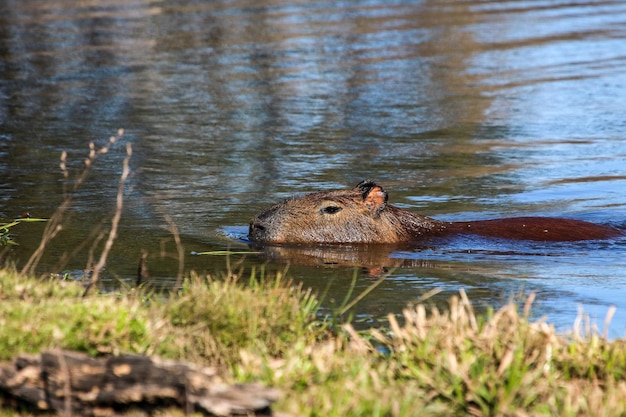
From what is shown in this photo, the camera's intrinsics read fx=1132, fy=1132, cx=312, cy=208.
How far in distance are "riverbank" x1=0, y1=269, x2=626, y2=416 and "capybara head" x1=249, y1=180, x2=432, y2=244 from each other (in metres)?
3.50

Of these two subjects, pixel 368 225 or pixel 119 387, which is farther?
pixel 368 225

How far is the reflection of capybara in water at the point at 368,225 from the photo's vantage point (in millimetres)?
8961

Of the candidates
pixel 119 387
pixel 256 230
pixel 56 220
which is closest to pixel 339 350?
pixel 119 387

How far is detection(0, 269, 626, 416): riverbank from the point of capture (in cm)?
445

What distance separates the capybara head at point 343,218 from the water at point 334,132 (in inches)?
14.9

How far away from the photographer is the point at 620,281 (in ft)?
24.6

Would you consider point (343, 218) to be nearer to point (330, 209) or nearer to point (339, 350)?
point (330, 209)

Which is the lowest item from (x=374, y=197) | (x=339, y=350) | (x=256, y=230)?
(x=256, y=230)

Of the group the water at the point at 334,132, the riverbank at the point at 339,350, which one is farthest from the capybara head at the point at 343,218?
the riverbank at the point at 339,350

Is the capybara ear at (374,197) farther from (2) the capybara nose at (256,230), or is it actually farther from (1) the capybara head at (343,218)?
(2) the capybara nose at (256,230)

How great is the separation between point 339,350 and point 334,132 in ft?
29.1

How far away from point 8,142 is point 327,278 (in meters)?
6.93

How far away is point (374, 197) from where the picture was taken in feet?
30.0

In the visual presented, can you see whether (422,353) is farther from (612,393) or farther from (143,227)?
(143,227)
